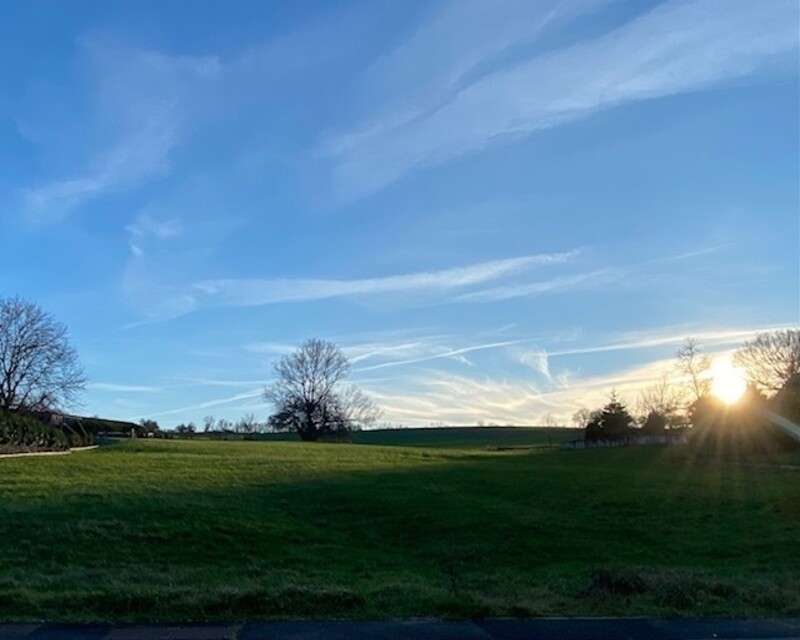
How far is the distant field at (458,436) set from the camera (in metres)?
102

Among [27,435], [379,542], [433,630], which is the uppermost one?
[27,435]

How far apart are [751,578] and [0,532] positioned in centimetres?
1507

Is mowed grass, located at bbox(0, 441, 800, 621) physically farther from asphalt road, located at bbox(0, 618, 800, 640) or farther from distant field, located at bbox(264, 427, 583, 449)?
distant field, located at bbox(264, 427, 583, 449)

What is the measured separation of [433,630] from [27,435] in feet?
119

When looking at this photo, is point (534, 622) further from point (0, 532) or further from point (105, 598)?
point (0, 532)

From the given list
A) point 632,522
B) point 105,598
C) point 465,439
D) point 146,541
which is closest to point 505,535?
point 632,522

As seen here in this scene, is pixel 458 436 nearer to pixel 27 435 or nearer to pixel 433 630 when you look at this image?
pixel 27 435

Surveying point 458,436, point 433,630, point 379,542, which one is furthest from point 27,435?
point 458,436

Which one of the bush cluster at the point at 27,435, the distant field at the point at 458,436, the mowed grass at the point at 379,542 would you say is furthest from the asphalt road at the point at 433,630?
the distant field at the point at 458,436

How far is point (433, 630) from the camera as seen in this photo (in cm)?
812

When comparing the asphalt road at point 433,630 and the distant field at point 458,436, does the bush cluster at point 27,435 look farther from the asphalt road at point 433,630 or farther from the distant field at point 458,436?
the distant field at point 458,436

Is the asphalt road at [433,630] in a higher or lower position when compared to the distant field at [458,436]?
lower

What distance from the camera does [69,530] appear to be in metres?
17.6

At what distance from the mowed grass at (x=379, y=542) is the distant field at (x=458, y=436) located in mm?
65506
